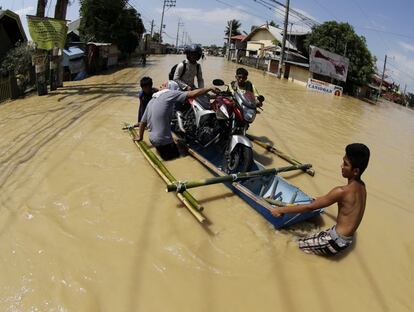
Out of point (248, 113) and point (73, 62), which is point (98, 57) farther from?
point (248, 113)

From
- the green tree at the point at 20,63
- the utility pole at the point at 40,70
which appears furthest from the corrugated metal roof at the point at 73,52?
the utility pole at the point at 40,70

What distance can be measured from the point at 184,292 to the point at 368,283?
1.88m

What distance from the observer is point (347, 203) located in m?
3.54

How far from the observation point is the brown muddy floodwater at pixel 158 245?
3260 mm

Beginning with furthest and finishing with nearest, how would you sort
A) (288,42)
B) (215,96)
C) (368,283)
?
(288,42) → (215,96) → (368,283)

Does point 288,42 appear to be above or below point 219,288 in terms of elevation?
above

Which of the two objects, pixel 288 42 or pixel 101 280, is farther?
pixel 288 42

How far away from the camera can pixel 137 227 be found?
4.24 meters

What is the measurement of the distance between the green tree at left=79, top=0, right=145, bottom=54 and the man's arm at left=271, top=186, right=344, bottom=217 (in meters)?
26.4

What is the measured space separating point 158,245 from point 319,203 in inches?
68.6

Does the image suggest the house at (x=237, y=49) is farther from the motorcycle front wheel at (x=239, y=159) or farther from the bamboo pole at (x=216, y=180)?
the bamboo pole at (x=216, y=180)

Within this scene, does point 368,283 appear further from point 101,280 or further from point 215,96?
point 215,96

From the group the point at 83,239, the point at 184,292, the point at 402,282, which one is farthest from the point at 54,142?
the point at 402,282

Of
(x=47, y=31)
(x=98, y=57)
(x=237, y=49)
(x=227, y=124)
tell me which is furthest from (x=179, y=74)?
(x=237, y=49)
